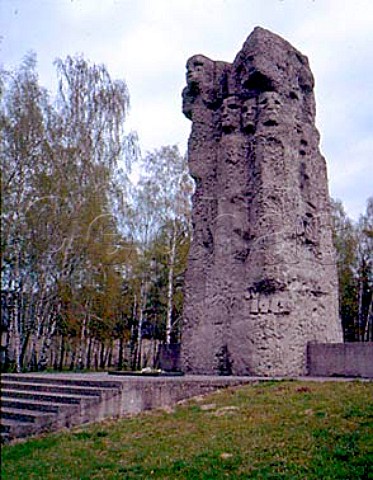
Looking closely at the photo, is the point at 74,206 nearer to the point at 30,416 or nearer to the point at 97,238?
the point at 97,238

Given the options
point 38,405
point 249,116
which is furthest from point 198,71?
point 38,405

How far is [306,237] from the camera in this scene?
14.0 meters

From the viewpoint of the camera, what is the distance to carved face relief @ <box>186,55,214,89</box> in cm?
1593

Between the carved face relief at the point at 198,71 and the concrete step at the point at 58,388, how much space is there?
9.19 m

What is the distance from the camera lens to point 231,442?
7.28 metres

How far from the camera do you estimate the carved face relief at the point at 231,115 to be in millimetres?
14727

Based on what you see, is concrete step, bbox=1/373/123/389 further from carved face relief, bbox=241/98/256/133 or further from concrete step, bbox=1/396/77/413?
carved face relief, bbox=241/98/256/133

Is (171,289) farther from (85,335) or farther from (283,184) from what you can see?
(283,184)

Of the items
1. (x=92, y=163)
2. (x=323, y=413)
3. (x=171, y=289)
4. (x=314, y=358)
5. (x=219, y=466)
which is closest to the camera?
(x=219, y=466)

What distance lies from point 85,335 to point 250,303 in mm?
12883

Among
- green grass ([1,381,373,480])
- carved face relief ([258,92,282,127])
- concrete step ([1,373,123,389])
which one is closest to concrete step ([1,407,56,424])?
green grass ([1,381,373,480])

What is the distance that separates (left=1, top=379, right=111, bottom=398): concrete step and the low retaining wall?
5.63 m

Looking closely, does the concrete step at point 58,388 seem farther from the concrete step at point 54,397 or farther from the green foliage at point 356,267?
the green foliage at point 356,267

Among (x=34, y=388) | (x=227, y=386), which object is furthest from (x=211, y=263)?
(x=34, y=388)
